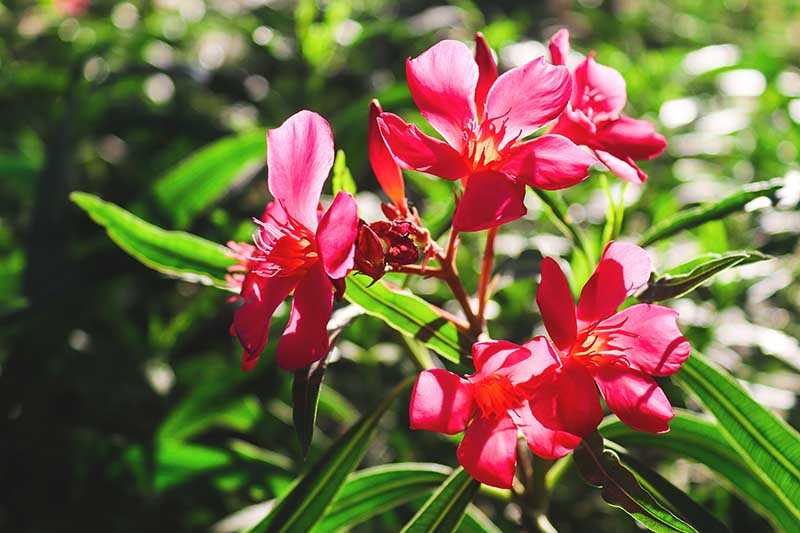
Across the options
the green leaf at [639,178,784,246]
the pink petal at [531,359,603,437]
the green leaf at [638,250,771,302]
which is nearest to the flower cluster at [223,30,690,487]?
the pink petal at [531,359,603,437]

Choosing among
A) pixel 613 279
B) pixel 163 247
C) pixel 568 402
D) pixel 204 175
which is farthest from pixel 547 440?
pixel 204 175

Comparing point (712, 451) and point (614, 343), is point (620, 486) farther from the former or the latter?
point (712, 451)

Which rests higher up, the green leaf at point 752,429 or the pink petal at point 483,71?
the pink petal at point 483,71

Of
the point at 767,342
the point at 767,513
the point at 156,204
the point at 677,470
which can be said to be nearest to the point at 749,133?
the point at 767,342

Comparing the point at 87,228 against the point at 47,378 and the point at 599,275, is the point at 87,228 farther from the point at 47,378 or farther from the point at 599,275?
the point at 599,275

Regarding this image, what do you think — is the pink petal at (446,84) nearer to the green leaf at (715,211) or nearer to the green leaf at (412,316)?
the green leaf at (412,316)

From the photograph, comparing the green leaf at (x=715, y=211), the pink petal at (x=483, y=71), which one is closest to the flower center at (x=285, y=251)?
the pink petal at (x=483, y=71)
